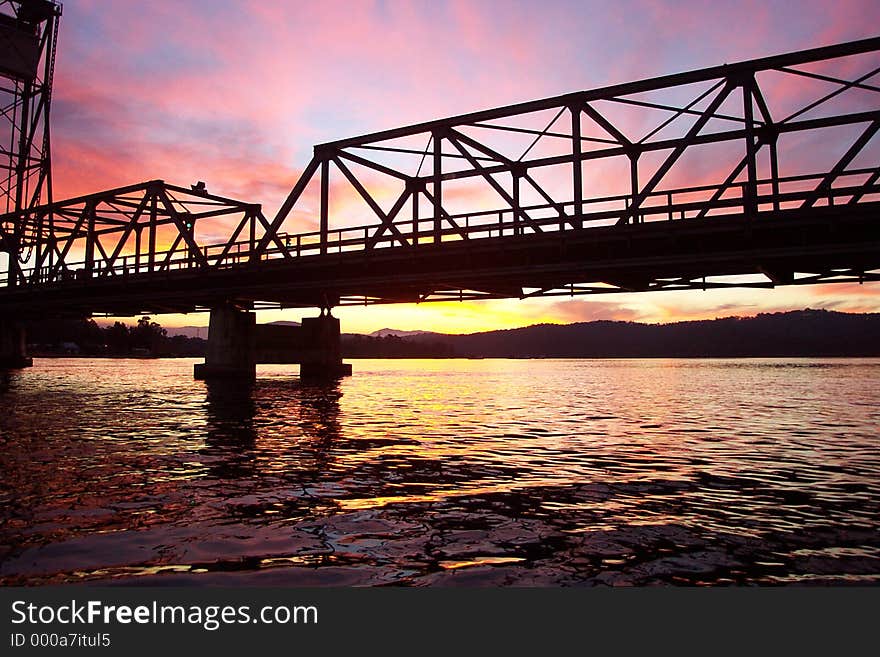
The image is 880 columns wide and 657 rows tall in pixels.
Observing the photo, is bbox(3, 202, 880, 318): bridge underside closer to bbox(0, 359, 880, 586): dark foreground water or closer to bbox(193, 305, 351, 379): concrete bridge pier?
bbox(193, 305, 351, 379): concrete bridge pier

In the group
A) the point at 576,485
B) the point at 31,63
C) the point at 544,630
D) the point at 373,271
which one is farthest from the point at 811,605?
the point at 31,63

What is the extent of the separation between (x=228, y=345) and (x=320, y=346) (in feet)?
35.5

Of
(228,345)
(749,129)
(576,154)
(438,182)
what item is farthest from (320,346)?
(749,129)

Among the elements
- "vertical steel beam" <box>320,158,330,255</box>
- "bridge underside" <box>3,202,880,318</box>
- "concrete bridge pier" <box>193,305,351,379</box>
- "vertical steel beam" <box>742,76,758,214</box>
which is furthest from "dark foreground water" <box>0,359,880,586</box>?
"concrete bridge pier" <box>193,305,351,379</box>

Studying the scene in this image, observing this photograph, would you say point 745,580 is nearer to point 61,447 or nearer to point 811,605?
point 811,605

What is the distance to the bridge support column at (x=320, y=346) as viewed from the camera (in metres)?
64.5

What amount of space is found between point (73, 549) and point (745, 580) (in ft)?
24.6

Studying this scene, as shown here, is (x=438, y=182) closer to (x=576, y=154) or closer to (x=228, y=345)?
(x=576, y=154)

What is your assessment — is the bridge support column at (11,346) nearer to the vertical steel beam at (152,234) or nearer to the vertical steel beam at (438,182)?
the vertical steel beam at (152,234)

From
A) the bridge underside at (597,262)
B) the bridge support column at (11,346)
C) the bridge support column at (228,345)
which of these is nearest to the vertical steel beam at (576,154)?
the bridge underside at (597,262)

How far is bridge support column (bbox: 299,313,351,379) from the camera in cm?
6450

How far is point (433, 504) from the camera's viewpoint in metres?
11.0

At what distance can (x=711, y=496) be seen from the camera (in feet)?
38.8

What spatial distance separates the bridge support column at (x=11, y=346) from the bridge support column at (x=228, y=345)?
4075 cm
